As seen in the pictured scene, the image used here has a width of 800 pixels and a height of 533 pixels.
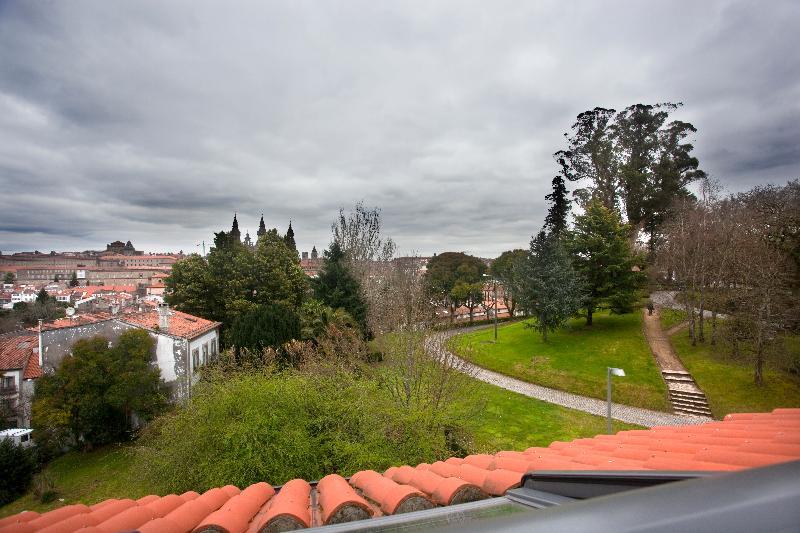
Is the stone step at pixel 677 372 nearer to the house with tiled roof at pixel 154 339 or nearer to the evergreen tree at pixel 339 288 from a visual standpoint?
the evergreen tree at pixel 339 288

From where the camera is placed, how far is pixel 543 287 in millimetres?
26250

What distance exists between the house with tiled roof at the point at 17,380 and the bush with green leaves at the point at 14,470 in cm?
532

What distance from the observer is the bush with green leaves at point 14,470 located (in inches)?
A: 580

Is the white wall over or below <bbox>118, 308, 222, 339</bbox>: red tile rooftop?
below

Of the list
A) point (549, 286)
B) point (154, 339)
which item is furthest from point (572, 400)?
point (154, 339)

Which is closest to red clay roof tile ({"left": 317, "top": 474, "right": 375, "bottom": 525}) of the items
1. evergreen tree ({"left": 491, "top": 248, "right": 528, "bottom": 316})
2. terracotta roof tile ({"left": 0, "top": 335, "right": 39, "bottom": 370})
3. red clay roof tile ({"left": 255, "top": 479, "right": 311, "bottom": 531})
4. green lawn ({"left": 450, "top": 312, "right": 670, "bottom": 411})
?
red clay roof tile ({"left": 255, "top": 479, "right": 311, "bottom": 531})

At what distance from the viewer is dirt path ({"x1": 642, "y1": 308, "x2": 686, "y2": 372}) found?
21.2 meters

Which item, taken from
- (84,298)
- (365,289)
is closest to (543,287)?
(365,289)

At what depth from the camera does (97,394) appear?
1645 centimetres

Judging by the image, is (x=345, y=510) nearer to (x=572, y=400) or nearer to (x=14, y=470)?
(x=14, y=470)

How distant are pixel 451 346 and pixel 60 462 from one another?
17740 mm

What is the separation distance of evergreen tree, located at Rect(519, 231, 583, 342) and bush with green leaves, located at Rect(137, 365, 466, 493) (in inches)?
750

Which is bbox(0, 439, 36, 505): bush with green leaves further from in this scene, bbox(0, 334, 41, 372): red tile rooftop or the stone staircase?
the stone staircase

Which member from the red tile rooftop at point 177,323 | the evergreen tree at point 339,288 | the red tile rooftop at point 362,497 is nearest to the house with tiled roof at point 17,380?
the red tile rooftop at point 177,323
